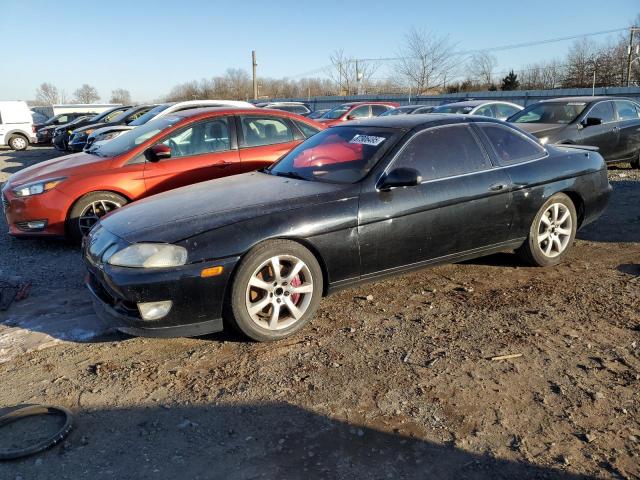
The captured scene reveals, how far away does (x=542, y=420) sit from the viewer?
2.70 meters

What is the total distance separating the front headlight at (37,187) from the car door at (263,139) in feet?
6.93

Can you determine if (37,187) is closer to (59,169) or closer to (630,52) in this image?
(59,169)

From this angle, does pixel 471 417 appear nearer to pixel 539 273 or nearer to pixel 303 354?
pixel 303 354

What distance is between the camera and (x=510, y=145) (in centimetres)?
486

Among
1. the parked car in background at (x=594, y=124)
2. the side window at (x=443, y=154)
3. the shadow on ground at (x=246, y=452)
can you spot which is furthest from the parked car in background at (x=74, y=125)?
the shadow on ground at (x=246, y=452)

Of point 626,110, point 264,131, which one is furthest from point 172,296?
point 626,110

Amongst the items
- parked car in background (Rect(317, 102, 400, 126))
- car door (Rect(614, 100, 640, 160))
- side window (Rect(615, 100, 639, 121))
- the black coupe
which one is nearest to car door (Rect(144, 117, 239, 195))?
the black coupe

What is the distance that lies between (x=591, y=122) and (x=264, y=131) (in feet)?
19.6

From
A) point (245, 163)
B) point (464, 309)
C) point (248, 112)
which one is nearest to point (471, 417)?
point (464, 309)

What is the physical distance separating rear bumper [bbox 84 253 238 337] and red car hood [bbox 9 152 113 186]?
305 centimetres

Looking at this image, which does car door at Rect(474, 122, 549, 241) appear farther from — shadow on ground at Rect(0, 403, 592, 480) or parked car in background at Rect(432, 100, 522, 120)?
parked car in background at Rect(432, 100, 522, 120)

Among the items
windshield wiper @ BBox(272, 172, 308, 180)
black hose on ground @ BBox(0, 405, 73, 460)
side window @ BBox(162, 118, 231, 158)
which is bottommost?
black hose on ground @ BBox(0, 405, 73, 460)

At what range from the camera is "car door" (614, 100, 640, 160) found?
966cm

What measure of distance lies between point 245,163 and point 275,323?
324cm
